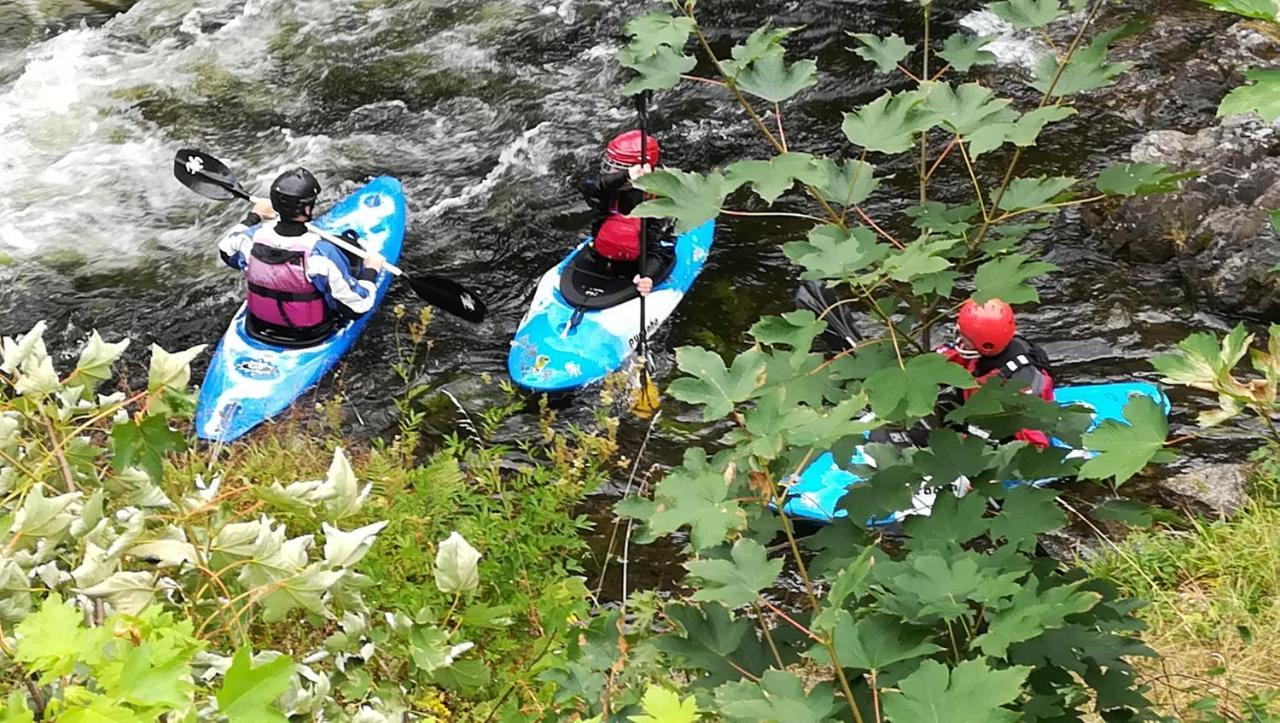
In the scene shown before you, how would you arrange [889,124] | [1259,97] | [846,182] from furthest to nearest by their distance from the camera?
[846,182], [889,124], [1259,97]

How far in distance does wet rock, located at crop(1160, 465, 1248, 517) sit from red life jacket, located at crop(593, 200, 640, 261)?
8.82 ft

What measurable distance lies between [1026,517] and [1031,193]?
51 centimetres

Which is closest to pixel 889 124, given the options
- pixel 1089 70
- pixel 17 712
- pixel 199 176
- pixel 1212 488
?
pixel 1089 70

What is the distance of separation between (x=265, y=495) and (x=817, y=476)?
3531 mm

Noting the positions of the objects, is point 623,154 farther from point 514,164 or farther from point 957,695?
point 957,695

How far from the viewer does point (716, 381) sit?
160 cm

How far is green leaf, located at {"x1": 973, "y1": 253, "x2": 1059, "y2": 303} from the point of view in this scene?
1791mm

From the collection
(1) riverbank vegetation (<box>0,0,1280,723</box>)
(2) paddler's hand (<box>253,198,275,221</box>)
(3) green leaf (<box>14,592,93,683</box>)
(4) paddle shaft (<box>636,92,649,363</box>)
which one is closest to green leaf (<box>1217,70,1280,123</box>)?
(1) riverbank vegetation (<box>0,0,1280,723</box>)

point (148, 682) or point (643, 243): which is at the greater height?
point (148, 682)

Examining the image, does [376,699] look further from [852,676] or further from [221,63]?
[221,63]

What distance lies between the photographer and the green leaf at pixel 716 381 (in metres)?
1.57

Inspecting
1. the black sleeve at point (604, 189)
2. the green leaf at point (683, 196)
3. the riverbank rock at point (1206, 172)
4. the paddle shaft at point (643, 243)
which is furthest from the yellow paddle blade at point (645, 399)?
the green leaf at point (683, 196)

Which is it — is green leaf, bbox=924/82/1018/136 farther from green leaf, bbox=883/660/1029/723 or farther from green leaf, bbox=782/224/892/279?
green leaf, bbox=883/660/1029/723

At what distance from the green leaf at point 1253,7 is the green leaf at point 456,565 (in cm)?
116
